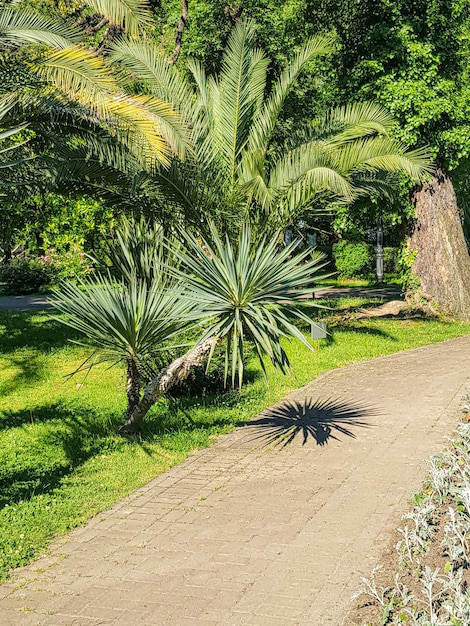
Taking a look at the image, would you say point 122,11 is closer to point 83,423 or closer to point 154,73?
point 154,73

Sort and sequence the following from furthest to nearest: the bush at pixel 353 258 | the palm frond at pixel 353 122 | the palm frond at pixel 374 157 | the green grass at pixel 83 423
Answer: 1. the bush at pixel 353 258
2. the palm frond at pixel 353 122
3. the palm frond at pixel 374 157
4. the green grass at pixel 83 423

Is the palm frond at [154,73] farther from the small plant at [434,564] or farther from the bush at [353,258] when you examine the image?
the bush at [353,258]

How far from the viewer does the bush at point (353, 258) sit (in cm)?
2547

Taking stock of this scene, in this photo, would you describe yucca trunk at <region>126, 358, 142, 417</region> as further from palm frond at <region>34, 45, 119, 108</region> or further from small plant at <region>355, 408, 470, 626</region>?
small plant at <region>355, 408, 470, 626</region>

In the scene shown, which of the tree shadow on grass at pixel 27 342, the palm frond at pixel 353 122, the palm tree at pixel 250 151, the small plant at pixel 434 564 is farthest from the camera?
the tree shadow on grass at pixel 27 342

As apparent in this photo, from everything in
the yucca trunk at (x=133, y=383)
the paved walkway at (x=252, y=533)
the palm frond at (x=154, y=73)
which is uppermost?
the palm frond at (x=154, y=73)

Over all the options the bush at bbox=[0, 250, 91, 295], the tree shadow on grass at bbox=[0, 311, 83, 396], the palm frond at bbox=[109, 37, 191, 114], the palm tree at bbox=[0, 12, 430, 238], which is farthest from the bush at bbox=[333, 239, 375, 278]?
the palm frond at bbox=[109, 37, 191, 114]

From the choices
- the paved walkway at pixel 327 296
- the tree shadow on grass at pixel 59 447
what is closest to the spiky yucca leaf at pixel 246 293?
the tree shadow on grass at pixel 59 447

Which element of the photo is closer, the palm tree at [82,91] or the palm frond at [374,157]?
the palm tree at [82,91]

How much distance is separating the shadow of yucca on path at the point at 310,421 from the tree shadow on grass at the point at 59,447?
1.50m

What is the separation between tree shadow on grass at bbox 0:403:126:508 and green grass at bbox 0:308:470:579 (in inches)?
0.4

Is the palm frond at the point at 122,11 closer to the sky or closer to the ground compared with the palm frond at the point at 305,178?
closer to the sky

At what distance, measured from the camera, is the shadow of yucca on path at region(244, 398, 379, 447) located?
8.04 meters

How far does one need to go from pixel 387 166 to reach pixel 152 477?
6414 mm
